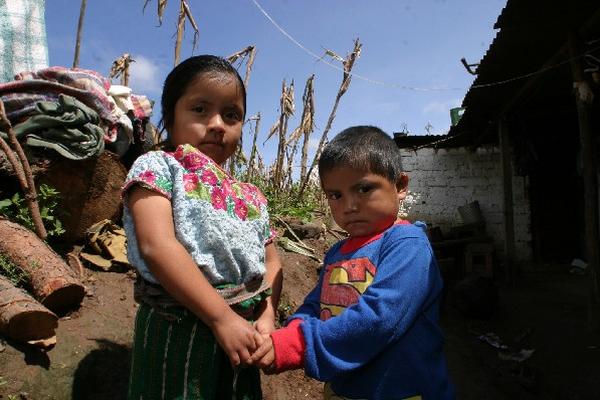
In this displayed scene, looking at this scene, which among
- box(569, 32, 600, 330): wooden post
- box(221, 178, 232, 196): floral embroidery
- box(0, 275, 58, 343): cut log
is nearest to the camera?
box(221, 178, 232, 196): floral embroidery

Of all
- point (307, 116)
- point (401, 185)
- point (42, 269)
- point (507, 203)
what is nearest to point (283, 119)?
point (307, 116)

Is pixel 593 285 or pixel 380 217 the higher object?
pixel 380 217

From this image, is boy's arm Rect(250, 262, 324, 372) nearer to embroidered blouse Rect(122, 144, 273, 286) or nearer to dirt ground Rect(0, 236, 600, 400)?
embroidered blouse Rect(122, 144, 273, 286)

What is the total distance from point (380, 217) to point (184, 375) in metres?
0.66

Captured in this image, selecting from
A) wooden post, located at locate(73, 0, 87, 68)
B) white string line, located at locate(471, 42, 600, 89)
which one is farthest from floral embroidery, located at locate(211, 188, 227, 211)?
wooden post, located at locate(73, 0, 87, 68)

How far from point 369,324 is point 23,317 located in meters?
1.77

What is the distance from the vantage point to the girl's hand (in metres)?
1.00

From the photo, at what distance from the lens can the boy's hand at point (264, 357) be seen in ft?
3.31

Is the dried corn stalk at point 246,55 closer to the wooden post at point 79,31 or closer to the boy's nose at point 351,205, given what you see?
the wooden post at point 79,31

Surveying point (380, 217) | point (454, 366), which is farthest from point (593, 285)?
point (380, 217)

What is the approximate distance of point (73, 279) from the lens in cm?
239

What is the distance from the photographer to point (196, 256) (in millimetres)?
1089

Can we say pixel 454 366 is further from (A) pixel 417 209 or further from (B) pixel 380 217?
(A) pixel 417 209

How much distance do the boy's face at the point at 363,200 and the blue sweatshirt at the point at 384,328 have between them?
4 cm
